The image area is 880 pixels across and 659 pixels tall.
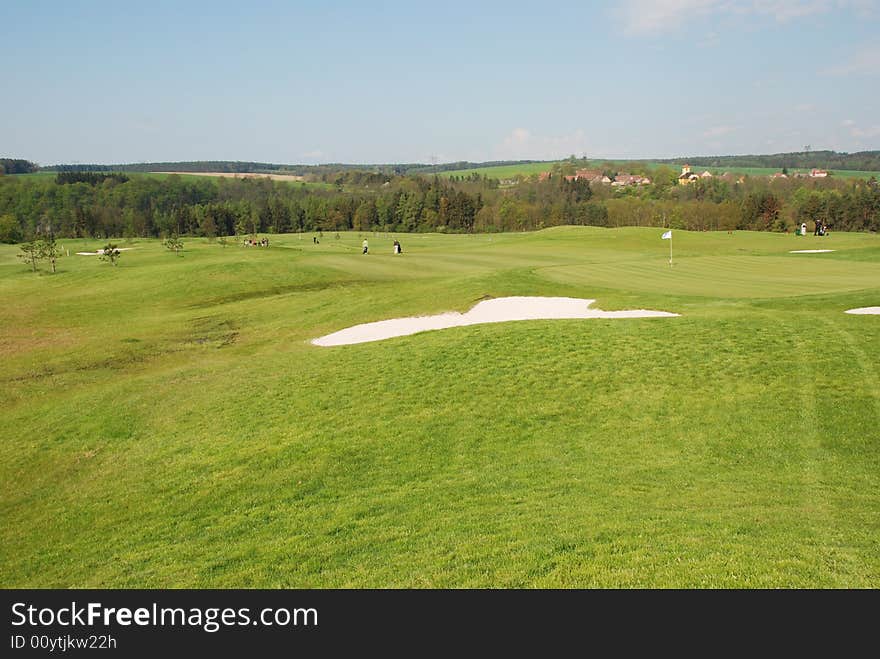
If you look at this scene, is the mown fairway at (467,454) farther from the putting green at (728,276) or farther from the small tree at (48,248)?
the small tree at (48,248)

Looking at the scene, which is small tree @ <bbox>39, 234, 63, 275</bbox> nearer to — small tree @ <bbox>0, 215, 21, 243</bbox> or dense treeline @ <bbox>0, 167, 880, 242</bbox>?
small tree @ <bbox>0, 215, 21, 243</bbox>

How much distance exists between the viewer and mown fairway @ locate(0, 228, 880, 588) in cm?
859

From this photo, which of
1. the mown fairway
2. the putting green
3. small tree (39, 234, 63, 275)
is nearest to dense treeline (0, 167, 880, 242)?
small tree (39, 234, 63, 275)

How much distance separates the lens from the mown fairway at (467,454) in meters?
8.59

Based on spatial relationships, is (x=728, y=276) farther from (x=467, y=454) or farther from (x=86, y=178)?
(x=86, y=178)

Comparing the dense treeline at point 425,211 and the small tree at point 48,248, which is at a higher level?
the dense treeline at point 425,211

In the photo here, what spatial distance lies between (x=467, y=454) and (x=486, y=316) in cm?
1233

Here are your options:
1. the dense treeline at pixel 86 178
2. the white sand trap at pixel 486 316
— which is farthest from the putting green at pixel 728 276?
the dense treeline at pixel 86 178

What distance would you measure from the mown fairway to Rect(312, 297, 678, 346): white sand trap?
101cm

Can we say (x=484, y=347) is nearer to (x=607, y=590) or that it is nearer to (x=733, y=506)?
(x=733, y=506)

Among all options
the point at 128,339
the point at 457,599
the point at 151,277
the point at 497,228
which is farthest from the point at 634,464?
the point at 497,228

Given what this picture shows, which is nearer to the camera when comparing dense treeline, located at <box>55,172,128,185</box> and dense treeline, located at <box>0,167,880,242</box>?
dense treeline, located at <box>0,167,880,242</box>

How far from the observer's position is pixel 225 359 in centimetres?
2344

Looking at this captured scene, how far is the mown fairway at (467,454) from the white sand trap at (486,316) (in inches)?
39.8
